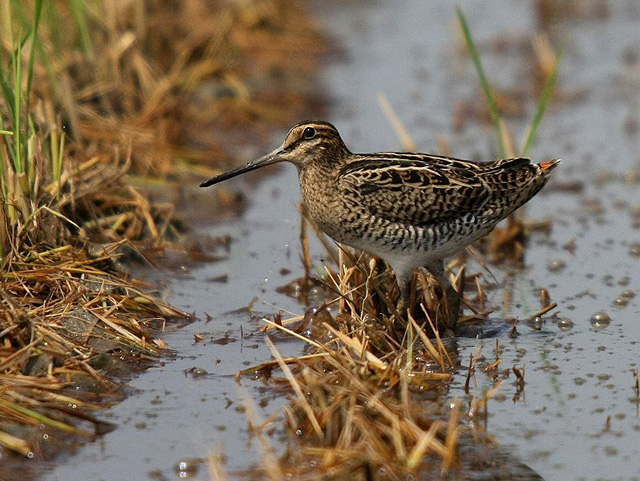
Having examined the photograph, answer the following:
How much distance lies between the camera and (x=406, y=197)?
6094mm

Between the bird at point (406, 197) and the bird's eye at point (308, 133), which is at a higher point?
the bird's eye at point (308, 133)

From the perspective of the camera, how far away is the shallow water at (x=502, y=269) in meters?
5.00

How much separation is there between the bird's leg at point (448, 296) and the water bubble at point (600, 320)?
2.65ft

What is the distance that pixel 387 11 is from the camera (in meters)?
15.2

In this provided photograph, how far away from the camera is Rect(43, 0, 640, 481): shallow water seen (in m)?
5.00

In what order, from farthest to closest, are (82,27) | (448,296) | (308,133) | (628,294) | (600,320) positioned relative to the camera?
(82,27) < (628,294) < (600,320) < (308,133) < (448,296)

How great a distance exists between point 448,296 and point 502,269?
145 cm

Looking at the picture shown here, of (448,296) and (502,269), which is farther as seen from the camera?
(502,269)

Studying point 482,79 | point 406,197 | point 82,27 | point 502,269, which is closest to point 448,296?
point 406,197

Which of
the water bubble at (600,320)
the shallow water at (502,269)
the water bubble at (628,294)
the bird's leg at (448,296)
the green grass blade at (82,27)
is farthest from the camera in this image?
the green grass blade at (82,27)

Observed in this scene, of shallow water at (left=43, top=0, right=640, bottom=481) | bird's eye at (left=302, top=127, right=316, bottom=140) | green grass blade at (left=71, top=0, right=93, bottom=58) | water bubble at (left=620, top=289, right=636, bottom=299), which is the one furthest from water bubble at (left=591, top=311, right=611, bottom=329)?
green grass blade at (left=71, top=0, right=93, bottom=58)

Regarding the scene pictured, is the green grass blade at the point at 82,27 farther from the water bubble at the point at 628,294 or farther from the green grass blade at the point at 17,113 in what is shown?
the water bubble at the point at 628,294

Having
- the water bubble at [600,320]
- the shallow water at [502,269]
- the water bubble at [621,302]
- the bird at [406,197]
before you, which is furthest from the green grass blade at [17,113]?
the water bubble at [621,302]

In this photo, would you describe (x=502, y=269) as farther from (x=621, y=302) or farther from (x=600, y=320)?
(x=600, y=320)
